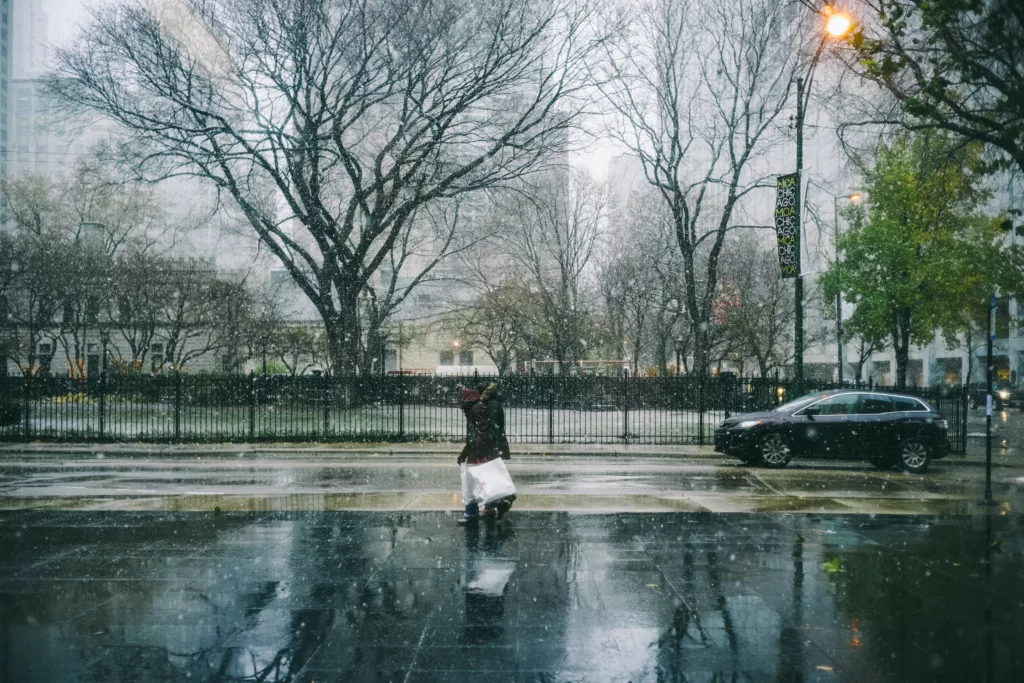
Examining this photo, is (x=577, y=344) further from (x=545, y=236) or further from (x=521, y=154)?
(x=521, y=154)

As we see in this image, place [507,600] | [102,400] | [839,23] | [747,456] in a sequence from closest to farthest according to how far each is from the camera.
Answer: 1. [507,600]
2. [839,23]
3. [747,456]
4. [102,400]

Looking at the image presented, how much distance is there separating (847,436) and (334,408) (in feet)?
45.3

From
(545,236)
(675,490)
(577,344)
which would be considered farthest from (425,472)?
(577,344)

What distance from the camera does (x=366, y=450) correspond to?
2056cm

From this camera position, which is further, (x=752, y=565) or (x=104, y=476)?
(x=104, y=476)

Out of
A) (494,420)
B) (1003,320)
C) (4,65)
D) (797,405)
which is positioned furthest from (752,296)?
(4,65)

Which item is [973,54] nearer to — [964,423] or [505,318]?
[964,423]

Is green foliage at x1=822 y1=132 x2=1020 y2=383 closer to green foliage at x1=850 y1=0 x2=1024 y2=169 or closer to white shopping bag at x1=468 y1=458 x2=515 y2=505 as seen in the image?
green foliage at x1=850 y1=0 x2=1024 y2=169

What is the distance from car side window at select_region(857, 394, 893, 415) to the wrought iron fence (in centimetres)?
396

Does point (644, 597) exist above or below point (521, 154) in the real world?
below

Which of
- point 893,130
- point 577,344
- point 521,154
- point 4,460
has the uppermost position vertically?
point 521,154

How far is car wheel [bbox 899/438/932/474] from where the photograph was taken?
16997 mm

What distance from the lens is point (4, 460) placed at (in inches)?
714

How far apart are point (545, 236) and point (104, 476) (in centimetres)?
2377
